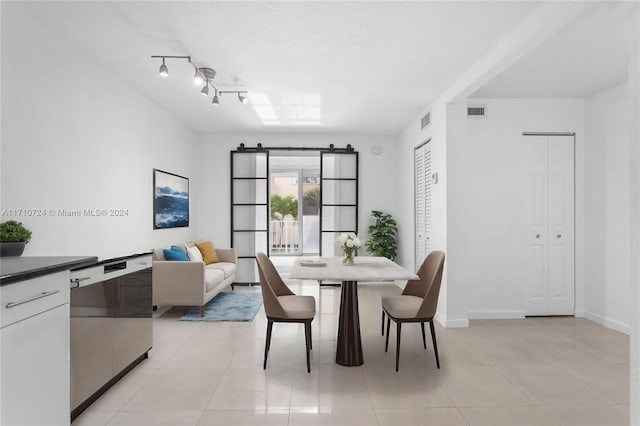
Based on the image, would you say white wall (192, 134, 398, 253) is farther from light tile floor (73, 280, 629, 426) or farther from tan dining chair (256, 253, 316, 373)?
tan dining chair (256, 253, 316, 373)

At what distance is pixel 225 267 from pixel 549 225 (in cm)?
447

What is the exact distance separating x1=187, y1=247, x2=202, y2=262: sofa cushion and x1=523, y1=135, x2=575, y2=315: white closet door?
14.4 feet

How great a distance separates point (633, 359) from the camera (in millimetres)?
1449

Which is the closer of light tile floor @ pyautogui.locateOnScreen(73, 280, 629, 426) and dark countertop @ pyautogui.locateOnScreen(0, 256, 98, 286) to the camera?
dark countertop @ pyautogui.locateOnScreen(0, 256, 98, 286)

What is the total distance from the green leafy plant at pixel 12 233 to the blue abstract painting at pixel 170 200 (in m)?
2.47

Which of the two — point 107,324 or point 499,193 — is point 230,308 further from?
point 499,193

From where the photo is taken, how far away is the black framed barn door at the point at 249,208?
6.59 m

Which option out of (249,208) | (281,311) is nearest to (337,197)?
(249,208)

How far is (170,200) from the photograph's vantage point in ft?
17.3

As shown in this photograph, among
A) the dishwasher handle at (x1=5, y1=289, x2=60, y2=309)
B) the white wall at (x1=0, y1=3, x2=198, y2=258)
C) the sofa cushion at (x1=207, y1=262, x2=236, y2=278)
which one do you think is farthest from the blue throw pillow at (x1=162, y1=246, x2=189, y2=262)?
the dishwasher handle at (x1=5, y1=289, x2=60, y2=309)

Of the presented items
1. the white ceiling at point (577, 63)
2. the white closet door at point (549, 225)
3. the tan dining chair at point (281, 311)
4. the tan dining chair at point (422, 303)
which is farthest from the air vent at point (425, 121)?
the tan dining chair at point (281, 311)

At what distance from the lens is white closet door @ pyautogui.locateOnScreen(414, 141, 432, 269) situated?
5.02 metres

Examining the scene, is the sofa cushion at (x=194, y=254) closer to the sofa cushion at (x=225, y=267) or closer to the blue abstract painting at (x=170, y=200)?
the sofa cushion at (x=225, y=267)

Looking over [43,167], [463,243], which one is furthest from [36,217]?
[463,243]
